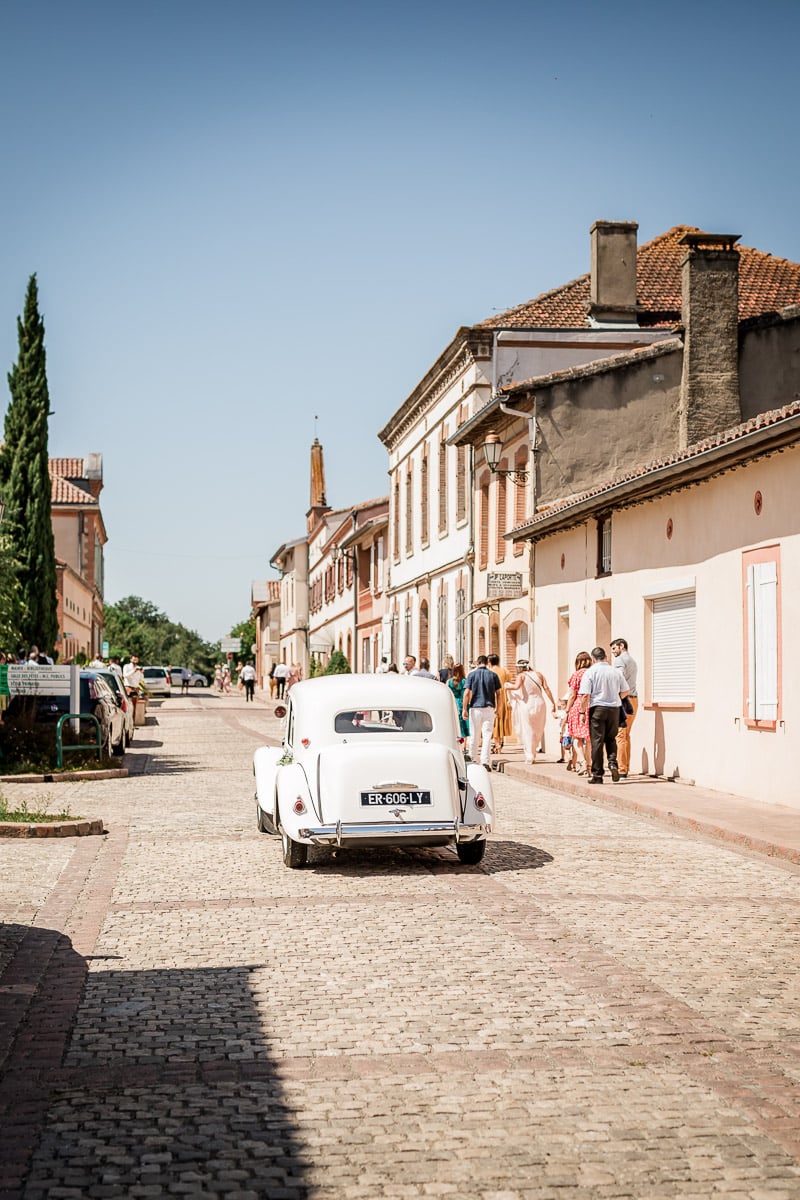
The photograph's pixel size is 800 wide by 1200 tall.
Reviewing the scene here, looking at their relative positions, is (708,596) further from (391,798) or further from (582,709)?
(391,798)

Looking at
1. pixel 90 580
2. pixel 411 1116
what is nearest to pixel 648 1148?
pixel 411 1116

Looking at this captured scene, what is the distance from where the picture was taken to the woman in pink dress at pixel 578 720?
69.4 feet

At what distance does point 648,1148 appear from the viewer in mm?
4824

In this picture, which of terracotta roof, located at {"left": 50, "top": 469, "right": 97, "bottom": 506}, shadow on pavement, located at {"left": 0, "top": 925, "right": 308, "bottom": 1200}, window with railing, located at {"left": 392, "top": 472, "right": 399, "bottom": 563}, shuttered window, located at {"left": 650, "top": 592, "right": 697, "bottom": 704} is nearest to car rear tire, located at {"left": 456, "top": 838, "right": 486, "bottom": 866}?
shadow on pavement, located at {"left": 0, "top": 925, "right": 308, "bottom": 1200}

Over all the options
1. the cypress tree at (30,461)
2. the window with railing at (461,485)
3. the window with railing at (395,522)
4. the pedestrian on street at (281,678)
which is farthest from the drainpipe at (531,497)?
the pedestrian on street at (281,678)

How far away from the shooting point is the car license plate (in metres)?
11.4

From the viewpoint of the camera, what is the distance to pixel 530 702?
2369 centimetres

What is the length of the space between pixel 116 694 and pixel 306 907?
55.3 ft

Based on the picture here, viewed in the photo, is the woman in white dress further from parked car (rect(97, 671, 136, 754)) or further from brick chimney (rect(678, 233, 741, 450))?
brick chimney (rect(678, 233, 741, 450))

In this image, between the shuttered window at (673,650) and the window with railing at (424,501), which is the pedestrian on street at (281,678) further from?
the shuttered window at (673,650)

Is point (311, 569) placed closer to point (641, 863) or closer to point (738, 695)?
point (738, 695)

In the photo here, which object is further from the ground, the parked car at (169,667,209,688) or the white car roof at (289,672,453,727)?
the parked car at (169,667,209,688)

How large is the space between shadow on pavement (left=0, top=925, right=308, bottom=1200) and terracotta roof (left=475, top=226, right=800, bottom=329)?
1071 inches

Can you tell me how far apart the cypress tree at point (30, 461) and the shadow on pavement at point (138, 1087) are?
141 ft
